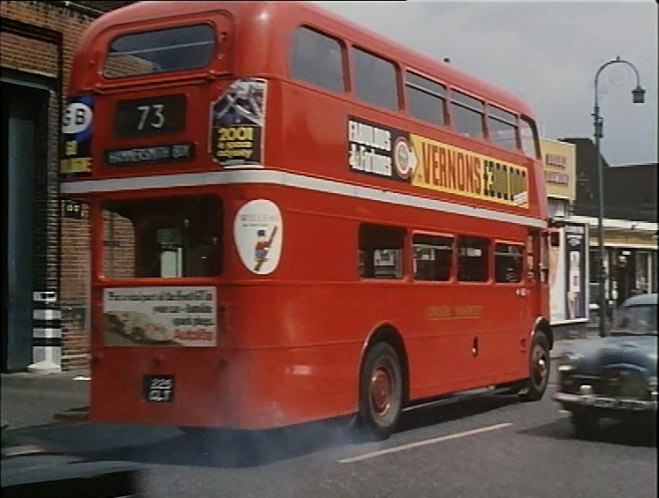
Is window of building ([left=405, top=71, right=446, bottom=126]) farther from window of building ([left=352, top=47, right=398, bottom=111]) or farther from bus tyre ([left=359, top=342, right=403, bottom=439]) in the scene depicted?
bus tyre ([left=359, top=342, right=403, bottom=439])

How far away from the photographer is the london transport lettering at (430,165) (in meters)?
1.11

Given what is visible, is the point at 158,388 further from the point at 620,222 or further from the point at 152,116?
the point at 620,222

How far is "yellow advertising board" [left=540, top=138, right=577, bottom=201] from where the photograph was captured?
1.15 meters

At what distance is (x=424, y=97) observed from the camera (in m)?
1.14

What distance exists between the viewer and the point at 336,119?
3.50ft

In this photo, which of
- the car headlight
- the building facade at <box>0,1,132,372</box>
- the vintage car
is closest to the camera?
the building facade at <box>0,1,132,372</box>

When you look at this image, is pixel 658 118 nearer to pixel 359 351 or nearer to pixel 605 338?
pixel 605 338

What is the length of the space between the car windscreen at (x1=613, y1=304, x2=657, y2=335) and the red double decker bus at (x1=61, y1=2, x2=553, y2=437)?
17 centimetres

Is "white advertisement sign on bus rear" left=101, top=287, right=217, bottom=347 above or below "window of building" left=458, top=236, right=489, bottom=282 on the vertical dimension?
below

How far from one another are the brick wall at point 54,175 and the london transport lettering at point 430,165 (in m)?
0.31

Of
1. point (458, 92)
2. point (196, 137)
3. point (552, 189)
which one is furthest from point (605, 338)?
point (196, 137)

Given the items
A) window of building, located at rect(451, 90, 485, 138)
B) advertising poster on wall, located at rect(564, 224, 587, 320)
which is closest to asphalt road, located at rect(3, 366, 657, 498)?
advertising poster on wall, located at rect(564, 224, 587, 320)

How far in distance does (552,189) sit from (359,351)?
0.95 ft

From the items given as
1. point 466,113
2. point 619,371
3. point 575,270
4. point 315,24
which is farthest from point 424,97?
point 619,371
